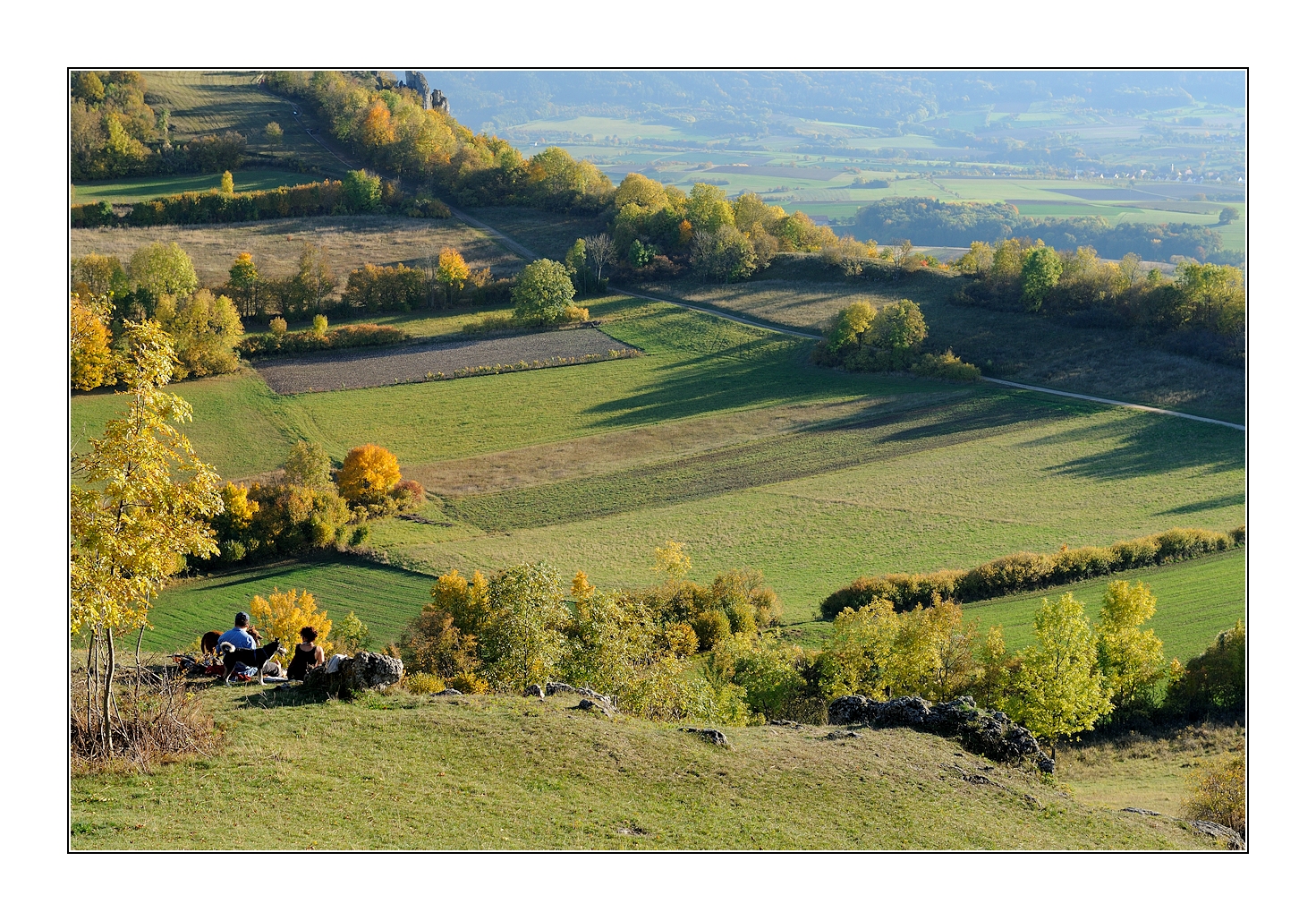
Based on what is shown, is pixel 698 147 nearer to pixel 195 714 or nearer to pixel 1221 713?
pixel 1221 713

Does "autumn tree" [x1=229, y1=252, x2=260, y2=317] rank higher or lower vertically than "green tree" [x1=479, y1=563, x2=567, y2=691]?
higher

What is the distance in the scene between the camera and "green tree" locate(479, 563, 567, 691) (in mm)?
32719

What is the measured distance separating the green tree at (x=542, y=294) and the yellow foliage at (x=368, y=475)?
33.1m

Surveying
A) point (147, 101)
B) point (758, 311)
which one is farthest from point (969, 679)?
point (147, 101)

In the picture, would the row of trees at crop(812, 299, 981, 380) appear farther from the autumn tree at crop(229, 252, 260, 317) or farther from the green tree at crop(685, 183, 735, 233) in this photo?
the autumn tree at crop(229, 252, 260, 317)

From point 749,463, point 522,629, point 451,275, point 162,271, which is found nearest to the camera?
point 522,629

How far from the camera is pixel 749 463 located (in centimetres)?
6875

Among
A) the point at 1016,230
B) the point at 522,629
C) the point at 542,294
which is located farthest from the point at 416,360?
the point at 522,629

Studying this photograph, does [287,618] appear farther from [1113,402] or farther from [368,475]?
[1113,402]

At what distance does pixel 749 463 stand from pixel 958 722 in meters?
41.7

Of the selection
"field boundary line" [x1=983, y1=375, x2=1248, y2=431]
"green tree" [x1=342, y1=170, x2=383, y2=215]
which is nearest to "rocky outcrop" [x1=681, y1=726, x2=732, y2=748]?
"field boundary line" [x1=983, y1=375, x2=1248, y2=431]

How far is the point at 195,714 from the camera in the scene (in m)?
22.3

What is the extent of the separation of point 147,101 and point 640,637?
10121cm

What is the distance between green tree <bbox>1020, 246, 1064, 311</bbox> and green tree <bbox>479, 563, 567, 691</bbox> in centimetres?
6376
